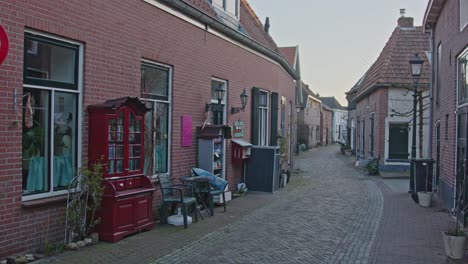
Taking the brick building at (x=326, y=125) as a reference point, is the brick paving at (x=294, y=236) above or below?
below

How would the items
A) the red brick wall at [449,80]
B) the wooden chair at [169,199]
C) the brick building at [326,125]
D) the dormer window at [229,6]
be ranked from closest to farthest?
the wooden chair at [169,199]
the red brick wall at [449,80]
the dormer window at [229,6]
the brick building at [326,125]

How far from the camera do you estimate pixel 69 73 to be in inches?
297

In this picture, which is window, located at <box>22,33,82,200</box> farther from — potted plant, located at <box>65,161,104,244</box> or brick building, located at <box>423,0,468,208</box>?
brick building, located at <box>423,0,468,208</box>

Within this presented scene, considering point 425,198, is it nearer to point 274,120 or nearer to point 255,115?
point 255,115

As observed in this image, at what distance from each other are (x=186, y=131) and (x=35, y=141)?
181 inches

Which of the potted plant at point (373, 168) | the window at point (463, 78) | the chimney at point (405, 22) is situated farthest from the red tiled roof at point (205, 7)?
the chimney at point (405, 22)

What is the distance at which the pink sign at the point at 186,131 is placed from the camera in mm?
11086

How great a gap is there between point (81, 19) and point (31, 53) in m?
1.10

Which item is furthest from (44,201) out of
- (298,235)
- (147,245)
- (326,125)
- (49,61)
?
(326,125)

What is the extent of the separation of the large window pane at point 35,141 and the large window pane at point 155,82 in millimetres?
2736

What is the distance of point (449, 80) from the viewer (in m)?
12.4

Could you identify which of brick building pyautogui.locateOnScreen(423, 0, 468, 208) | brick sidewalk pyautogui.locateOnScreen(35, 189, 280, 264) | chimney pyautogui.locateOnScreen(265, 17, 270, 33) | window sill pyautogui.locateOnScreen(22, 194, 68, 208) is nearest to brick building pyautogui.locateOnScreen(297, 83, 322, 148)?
chimney pyautogui.locateOnScreen(265, 17, 270, 33)

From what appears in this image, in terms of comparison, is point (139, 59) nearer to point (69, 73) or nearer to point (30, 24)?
point (69, 73)

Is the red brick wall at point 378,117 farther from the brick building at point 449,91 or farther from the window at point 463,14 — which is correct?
the window at point 463,14
